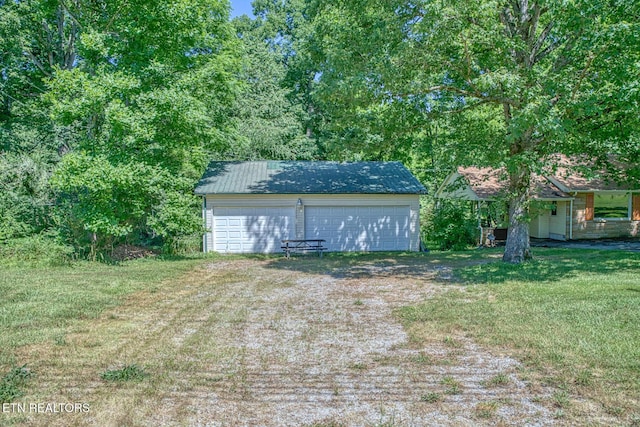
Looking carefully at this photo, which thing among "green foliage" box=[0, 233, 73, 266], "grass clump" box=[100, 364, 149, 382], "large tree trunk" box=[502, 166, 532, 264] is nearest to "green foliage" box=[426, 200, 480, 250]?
"large tree trunk" box=[502, 166, 532, 264]

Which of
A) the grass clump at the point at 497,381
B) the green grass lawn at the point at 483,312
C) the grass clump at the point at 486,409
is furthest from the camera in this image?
the green grass lawn at the point at 483,312

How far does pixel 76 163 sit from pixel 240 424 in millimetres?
10424

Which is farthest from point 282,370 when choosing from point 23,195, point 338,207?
point 338,207

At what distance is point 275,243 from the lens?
654 inches

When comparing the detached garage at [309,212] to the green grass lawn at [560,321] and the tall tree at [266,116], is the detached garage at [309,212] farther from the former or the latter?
the green grass lawn at [560,321]

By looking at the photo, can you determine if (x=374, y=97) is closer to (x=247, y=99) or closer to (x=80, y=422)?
(x=80, y=422)

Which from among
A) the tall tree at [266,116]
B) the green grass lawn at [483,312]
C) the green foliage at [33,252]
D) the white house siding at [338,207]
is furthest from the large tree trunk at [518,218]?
the tall tree at [266,116]

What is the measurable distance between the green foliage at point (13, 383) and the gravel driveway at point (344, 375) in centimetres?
130

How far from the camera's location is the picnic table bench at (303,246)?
15039 millimetres

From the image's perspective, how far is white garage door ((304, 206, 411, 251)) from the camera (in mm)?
16781

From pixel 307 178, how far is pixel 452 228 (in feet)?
19.5

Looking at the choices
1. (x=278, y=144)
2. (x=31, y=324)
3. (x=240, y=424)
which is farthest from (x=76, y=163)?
(x=278, y=144)

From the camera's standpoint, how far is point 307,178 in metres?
17.6

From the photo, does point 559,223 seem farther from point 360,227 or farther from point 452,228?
point 360,227
